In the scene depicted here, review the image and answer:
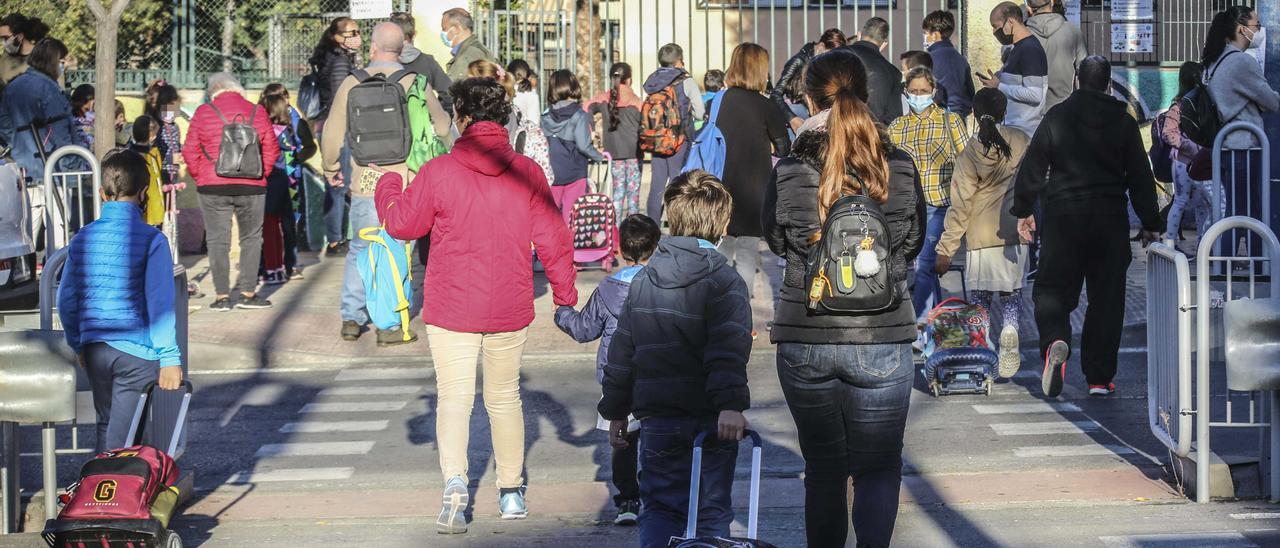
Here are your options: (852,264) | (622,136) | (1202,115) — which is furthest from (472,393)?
(622,136)

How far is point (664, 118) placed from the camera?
570 inches

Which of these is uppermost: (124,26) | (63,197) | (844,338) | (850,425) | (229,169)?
(124,26)

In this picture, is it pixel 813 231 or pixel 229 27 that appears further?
pixel 229 27

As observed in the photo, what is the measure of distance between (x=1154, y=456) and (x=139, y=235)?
497cm

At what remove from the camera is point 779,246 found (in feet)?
Result: 18.2

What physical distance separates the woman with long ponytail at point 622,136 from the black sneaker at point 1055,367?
623 centimetres

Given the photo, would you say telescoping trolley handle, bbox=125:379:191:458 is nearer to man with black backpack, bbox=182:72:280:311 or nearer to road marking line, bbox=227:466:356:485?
road marking line, bbox=227:466:356:485

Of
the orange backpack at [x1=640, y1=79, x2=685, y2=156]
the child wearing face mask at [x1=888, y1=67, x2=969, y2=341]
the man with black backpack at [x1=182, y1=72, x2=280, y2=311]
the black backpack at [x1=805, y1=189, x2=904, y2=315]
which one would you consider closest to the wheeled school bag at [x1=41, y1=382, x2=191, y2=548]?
the black backpack at [x1=805, y1=189, x2=904, y2=315]

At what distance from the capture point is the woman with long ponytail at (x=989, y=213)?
9969 mm

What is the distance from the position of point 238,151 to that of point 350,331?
5.57ft

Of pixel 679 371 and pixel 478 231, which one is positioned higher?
pixel 478 231

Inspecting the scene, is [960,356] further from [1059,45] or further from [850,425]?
[850,425]

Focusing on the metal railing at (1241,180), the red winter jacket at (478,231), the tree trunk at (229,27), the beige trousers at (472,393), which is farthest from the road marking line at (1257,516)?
the tree trunk at (229,27)

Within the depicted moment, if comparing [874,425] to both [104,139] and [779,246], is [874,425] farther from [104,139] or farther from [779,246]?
[104,139]
